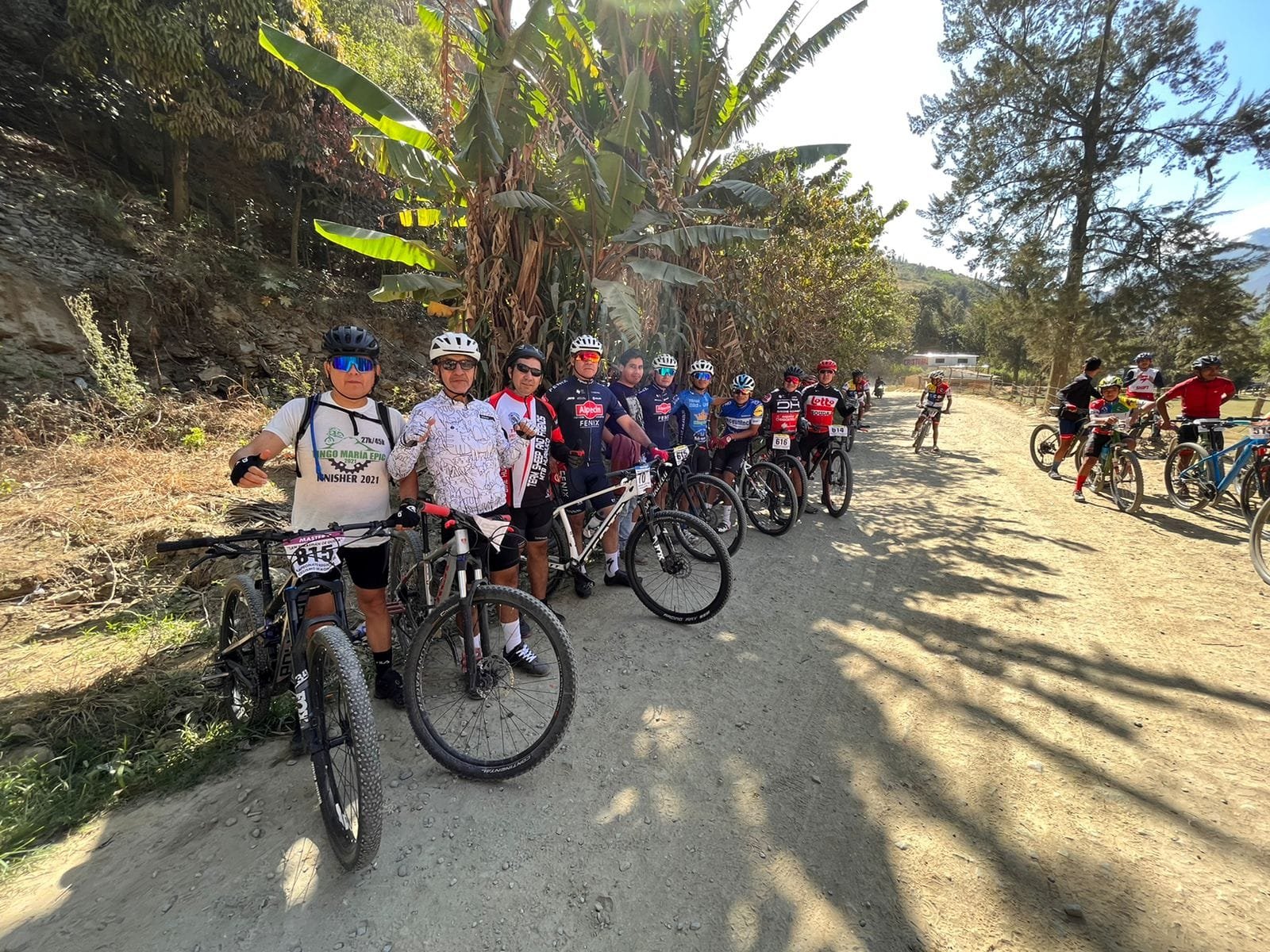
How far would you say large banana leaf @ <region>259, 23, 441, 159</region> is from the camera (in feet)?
14.8

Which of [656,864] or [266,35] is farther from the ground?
[266,35]

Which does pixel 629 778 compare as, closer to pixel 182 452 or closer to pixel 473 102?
pixel 473 102

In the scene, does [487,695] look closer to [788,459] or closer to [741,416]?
[741,416]

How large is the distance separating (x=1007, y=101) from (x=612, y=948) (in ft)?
91.2

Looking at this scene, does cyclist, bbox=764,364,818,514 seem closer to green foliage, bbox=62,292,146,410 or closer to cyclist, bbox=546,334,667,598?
cyclist, bbox=546,334,667,598

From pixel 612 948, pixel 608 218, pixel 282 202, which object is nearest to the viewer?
pixel 612 948

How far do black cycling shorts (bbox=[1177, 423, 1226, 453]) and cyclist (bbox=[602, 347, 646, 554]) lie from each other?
26.7 feet

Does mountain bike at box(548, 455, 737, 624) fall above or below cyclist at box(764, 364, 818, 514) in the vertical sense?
below

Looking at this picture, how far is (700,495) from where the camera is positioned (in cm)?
536

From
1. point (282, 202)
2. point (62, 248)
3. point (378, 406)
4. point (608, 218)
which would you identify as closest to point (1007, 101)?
point (608, 218)

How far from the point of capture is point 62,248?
7.91 metres

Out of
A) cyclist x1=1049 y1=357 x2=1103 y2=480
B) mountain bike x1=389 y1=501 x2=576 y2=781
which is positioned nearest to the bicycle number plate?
mountain bike x1=389 y1=501 x2=576 y2=781

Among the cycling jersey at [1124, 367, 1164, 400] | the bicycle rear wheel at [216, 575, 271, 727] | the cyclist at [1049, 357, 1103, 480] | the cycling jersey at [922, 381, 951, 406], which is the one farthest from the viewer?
the cycling jersey at [922, 381, 951, 406]

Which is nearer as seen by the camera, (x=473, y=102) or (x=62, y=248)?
(x=473, y=102)
